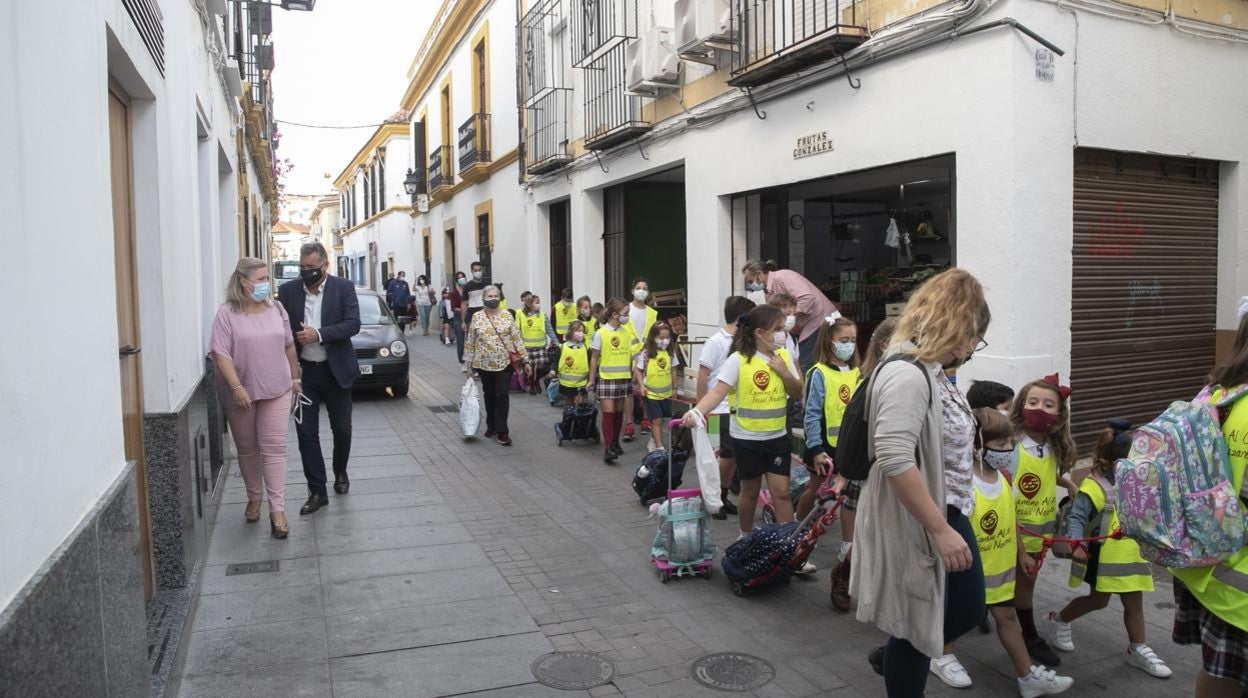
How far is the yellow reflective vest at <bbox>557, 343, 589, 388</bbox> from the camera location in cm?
1021

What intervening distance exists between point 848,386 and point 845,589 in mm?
1264

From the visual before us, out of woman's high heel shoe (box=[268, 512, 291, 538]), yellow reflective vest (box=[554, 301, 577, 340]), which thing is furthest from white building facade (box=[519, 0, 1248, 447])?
woman's high heel shoe (box=[268, 512, 291, 538])

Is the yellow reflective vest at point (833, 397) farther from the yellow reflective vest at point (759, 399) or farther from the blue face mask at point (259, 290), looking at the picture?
the blue face mask at point (259, 290)

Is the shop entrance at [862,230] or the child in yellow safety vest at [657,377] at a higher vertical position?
the shop entrance at [862,230]

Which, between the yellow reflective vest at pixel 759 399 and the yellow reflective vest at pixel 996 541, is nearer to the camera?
the yellow reflective vest at pixel 996 541

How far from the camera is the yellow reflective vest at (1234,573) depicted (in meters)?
2.76

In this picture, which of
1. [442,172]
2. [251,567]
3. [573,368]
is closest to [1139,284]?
[573,368]

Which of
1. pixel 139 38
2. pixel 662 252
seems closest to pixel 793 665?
pixel 139 38

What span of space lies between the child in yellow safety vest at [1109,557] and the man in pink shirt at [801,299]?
387cm

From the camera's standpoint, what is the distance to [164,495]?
4.52m

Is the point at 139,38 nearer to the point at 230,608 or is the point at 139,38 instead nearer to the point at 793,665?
the point at 230,608

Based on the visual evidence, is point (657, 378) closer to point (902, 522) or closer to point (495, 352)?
point (495, 352)

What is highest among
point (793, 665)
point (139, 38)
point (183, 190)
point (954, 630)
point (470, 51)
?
point (470, 51)

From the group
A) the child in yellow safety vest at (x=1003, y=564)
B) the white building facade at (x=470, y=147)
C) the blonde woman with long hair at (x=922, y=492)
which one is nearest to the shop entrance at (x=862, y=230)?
the child in yellow safety vest at (x=1003, y=564)
